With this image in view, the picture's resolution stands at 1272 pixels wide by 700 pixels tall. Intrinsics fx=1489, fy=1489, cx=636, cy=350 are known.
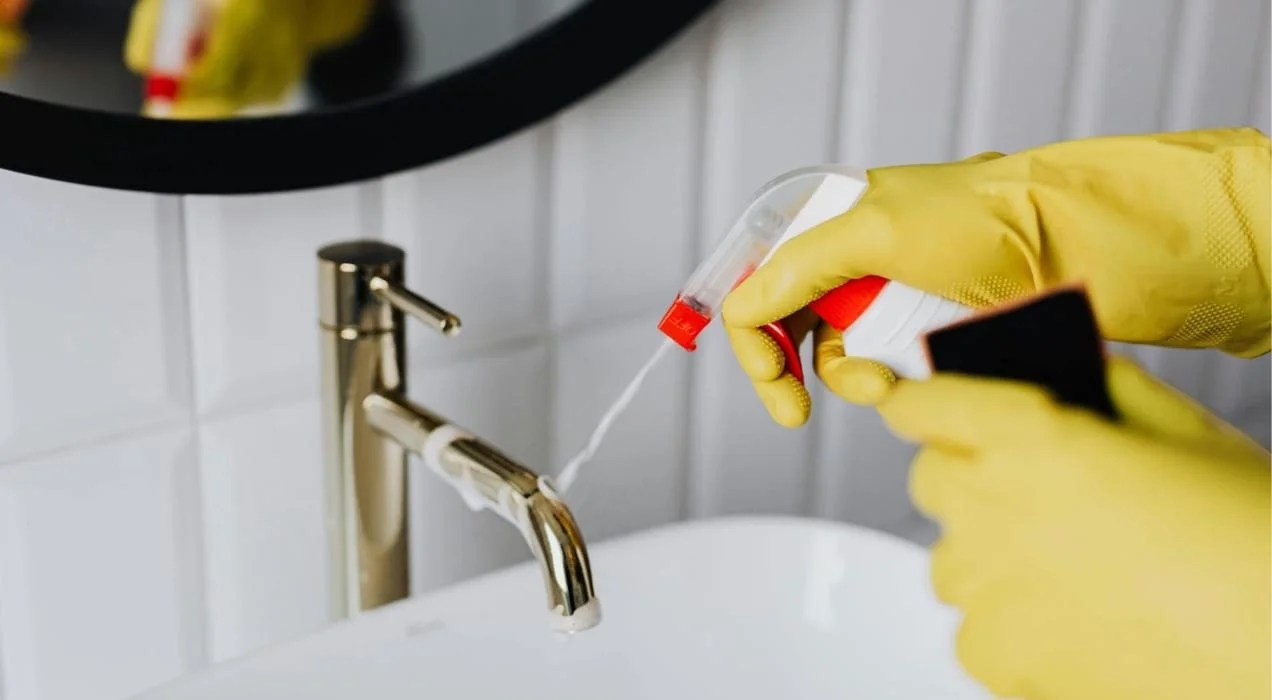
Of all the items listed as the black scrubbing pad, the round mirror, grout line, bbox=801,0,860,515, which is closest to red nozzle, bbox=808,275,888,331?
the black scrubbing pad

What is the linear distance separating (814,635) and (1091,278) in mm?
230

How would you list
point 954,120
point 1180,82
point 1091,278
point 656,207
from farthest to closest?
1. point 1180,82
2. point 954,120
3. point 656,207
4. point 1091,278

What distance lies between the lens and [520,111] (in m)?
0.70

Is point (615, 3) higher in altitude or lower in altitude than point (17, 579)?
higher

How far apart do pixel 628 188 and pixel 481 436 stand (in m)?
0.15

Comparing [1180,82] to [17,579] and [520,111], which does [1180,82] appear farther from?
[17,579]

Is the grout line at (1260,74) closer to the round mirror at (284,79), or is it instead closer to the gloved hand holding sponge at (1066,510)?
the round mirror at (284,79)

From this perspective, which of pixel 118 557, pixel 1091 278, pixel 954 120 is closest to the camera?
pixel 1091 278

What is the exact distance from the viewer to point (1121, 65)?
1.02 metres

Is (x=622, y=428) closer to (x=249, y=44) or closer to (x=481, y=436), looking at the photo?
(x=481, y=436)

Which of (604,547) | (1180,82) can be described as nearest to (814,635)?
(604,547)

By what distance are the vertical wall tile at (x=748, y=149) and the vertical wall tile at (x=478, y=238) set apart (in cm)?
9

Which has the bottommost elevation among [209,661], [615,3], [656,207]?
[209,661]

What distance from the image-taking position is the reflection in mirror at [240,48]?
1.87 ft
